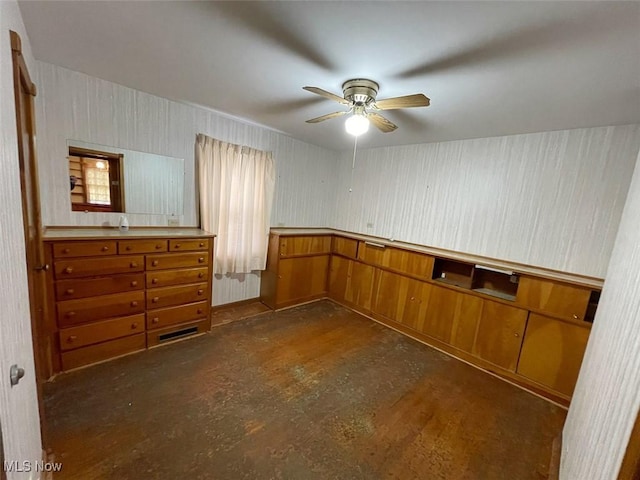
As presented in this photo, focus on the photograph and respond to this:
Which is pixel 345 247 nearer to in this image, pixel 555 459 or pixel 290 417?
pixel 290 417

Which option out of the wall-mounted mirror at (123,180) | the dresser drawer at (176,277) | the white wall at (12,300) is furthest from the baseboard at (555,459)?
the wall-mounted mirror at (123,180)

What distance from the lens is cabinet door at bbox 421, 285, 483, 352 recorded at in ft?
9.12

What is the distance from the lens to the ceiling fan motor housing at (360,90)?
1.85 metres

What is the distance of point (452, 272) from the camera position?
3197 millimetres

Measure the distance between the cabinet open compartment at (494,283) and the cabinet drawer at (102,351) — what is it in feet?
11.2

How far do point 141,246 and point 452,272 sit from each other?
3325 mm

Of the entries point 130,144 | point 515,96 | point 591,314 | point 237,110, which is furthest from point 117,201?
point 591,314

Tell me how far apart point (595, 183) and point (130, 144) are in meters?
4.34

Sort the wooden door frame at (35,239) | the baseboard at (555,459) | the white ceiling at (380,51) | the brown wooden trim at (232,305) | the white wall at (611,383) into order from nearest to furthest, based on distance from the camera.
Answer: the white wall at (611,383) → the white ceiling at (380,51) → the wooden door frame at (35,239) → the baseboard at (555,459) → the brown wooden trim at (232,305)

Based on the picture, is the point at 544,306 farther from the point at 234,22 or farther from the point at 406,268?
the point at 234,22

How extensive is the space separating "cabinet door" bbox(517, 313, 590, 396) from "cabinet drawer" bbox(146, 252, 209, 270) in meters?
3.23

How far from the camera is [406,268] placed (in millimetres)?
3283

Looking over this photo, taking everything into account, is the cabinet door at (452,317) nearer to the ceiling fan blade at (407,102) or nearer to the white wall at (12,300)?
the ceiling fan blade at (407,102)

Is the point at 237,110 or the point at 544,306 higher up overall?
the point at 237,110
